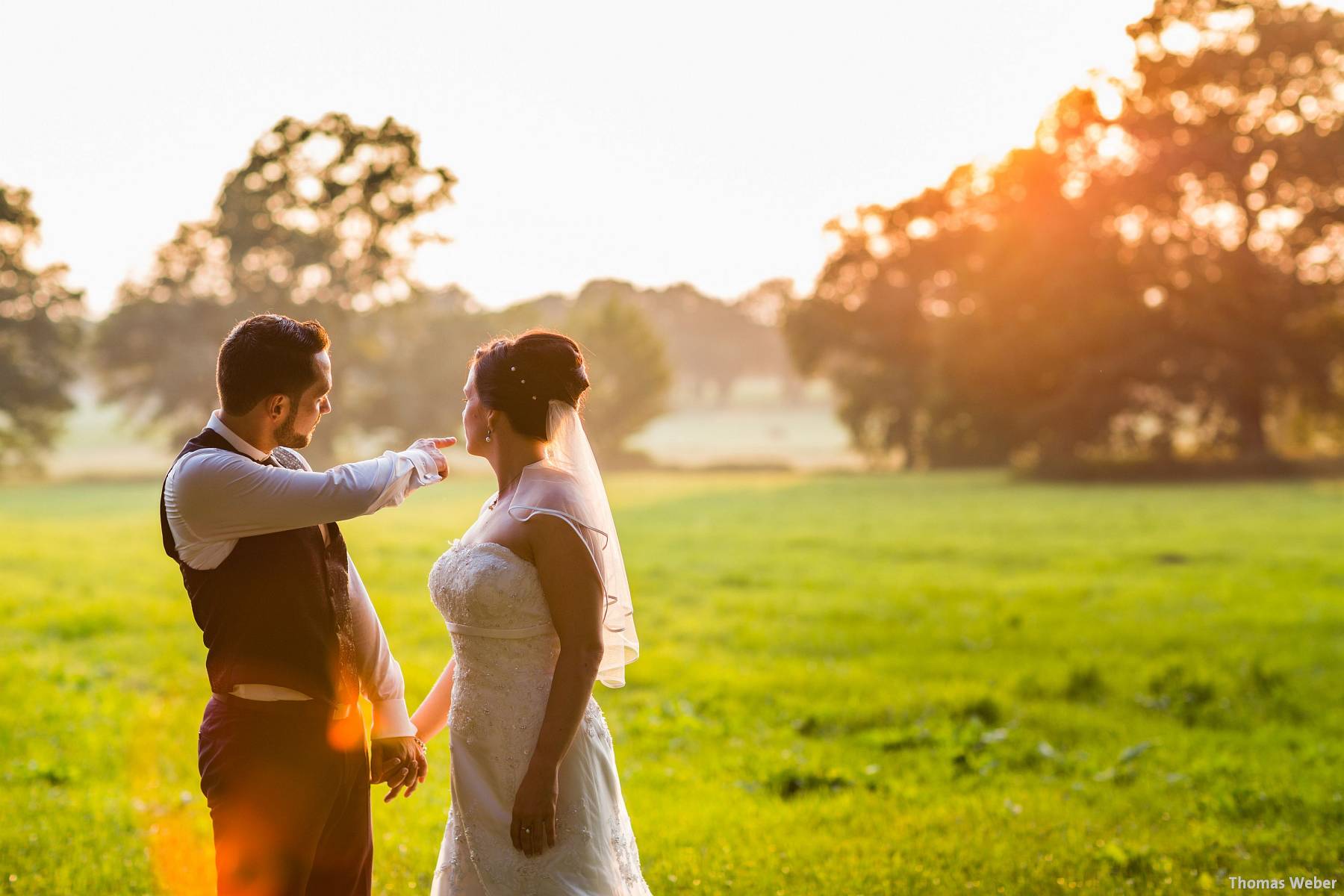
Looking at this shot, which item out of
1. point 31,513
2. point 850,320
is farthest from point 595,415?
point 31,513

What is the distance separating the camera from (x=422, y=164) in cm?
3656

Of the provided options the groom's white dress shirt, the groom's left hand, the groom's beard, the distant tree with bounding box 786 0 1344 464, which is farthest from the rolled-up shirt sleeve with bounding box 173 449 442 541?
the distant tree with bounding box 786 0 1344 464

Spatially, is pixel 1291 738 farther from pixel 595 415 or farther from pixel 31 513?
pixel 595 415

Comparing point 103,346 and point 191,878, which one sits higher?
point 103,346

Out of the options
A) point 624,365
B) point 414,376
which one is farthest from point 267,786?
point 624,365

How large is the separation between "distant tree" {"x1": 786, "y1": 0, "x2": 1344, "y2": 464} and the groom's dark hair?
4284 centimetres

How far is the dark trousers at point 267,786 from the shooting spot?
3633 millimetres

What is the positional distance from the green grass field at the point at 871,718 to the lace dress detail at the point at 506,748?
2.25 m

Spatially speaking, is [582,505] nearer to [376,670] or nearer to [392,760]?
[376,670]

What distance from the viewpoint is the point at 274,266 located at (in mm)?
43969

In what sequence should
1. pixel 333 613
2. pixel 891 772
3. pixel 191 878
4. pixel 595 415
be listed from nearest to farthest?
pixel 333 613 < pixel 191 878 < pixel 891 772 < pixel 595 415

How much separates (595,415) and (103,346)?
27.1m

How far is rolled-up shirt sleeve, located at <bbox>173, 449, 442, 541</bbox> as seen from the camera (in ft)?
11.5

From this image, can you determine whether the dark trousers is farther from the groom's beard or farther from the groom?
the groom's beard
